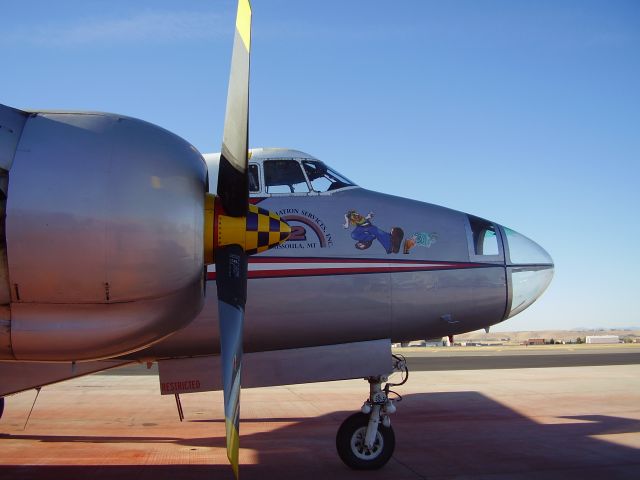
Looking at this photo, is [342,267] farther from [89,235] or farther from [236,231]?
[89,235]

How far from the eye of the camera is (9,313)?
5504 millimetres

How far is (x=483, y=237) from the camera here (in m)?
9.60

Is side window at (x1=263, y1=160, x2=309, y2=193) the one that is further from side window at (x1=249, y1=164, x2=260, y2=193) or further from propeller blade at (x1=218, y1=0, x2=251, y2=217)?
propeller blade at (x1=218, y1=0, x2=251, y2=217)

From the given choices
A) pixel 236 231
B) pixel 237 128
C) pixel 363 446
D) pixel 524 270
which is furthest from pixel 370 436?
pixel 237 128

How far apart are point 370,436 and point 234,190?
14.4 feet

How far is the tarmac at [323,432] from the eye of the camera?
368 inches

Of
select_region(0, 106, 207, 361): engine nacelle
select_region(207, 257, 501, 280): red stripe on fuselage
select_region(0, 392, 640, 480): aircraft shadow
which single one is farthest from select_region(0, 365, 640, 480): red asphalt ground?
select_region(0, 106, 207, 361): engine nacelle

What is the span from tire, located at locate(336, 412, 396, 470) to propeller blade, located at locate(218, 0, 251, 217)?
4036 millimetres

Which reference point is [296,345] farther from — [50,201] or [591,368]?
[591,368]

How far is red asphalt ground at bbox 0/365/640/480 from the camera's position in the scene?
9352 mm

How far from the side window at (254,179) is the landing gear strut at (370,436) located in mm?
2986

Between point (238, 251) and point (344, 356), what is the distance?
10.4ft

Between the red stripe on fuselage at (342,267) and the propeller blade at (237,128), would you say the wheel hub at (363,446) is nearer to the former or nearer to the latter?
the red stripe on fuselage at (342,267)

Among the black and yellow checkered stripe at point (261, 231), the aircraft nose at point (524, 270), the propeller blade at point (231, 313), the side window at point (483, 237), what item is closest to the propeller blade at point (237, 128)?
the black and yellow checkered stripe at point (261, 231)
